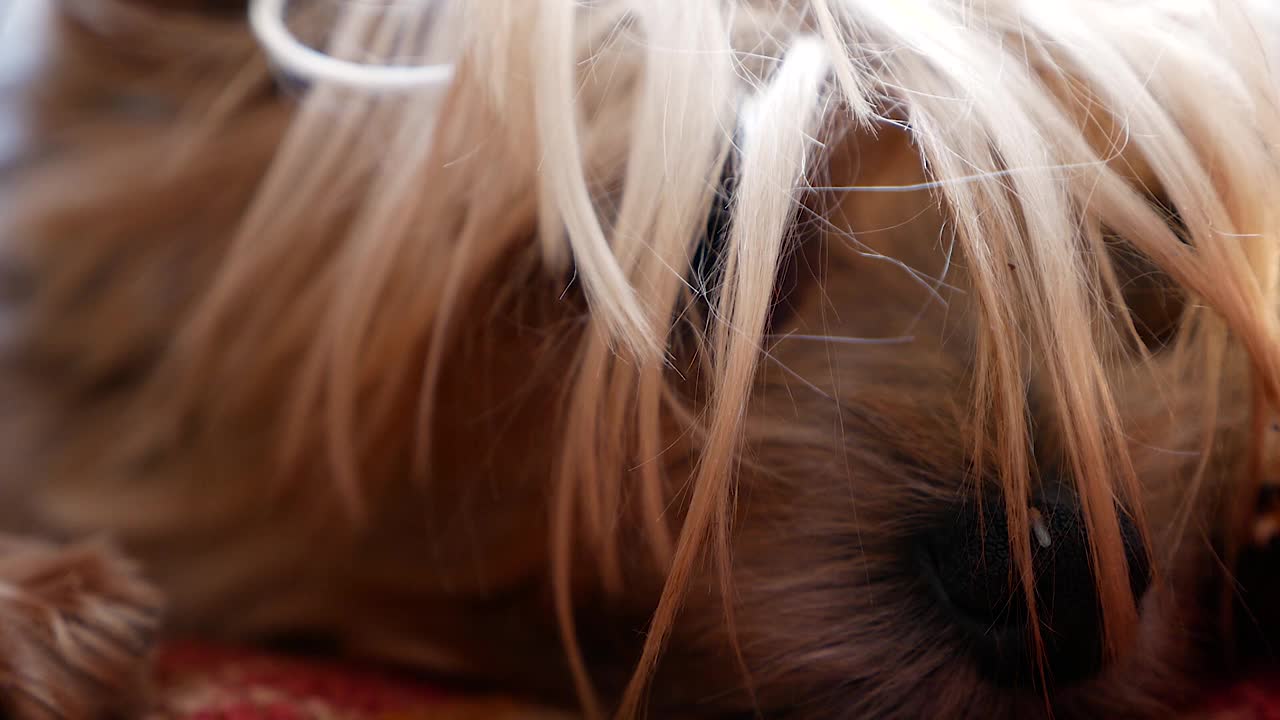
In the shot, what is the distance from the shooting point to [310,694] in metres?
0.50

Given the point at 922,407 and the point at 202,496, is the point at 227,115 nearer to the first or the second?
the point at 202,496

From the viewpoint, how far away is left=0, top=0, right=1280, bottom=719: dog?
36 centimetres

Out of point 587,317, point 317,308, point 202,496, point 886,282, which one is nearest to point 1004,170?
point 886,282

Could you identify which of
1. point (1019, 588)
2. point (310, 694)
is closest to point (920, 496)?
point (1019, 588)

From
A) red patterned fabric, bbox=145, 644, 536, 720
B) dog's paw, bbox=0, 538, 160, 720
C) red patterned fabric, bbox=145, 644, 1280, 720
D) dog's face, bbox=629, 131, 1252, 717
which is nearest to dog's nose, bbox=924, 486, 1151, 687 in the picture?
dog's face, bbox=629, 131, 1252, 717

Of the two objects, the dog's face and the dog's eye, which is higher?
the dog's eye

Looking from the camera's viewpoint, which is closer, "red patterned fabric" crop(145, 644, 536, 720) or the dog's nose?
the dog's nose

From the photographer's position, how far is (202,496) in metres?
0.56

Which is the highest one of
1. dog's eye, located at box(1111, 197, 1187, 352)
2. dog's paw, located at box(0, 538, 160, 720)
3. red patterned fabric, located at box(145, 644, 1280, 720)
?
dog's eye, located at box(1111, 197, 1187, 352)

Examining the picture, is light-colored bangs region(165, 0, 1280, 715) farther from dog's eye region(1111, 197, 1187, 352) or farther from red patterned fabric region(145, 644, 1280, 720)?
red patterned fabric region(145, 644, 1280, 720)

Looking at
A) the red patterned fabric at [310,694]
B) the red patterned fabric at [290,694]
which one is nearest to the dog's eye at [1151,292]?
the red patterned fabric at [310,694]

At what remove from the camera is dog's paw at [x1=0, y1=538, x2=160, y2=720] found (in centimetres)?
41

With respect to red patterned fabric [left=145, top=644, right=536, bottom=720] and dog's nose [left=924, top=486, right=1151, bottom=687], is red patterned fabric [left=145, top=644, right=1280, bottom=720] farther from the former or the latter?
dog's nose [left=924, top=486, right=1151, bottom=687]

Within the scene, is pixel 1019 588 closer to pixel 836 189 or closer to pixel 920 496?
pixel 920 496
